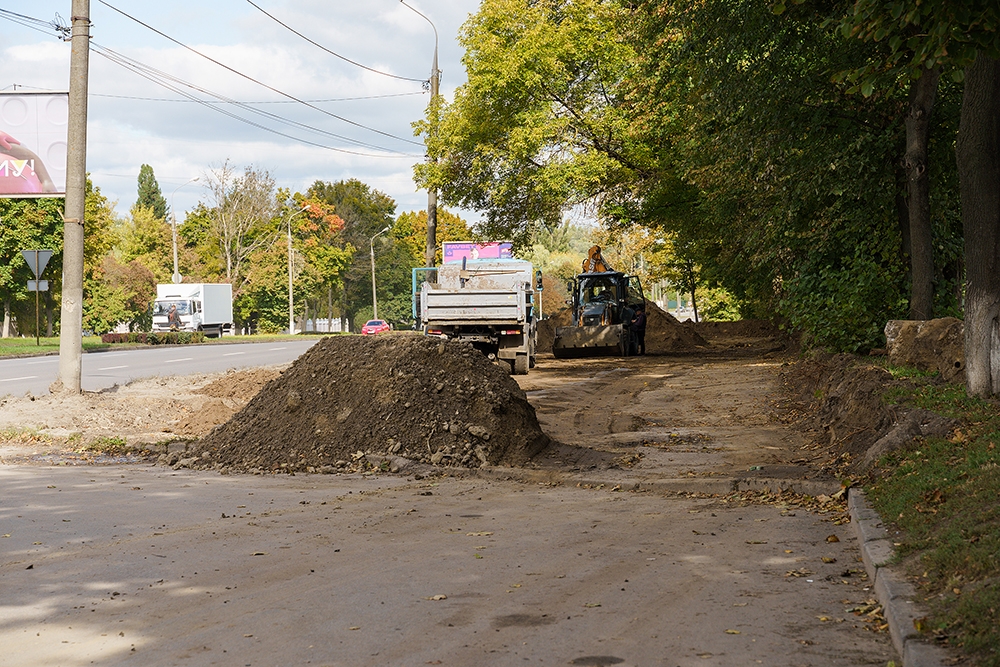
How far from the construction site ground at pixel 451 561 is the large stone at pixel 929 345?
218 cm

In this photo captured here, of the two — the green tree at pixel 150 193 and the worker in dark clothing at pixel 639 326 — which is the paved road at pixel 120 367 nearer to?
the worker in dark clothing at pixel 639 326

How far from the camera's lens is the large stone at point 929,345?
12734 mm

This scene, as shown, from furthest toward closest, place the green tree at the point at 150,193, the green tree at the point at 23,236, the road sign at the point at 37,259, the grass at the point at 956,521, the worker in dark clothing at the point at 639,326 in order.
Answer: the green tree at the point at 150,193 < the green tree at the point at 23,236 < the worker in dark clothing at the point at 639,326 < the road sign at the point at 37,259 < the grass at the point at 956,521

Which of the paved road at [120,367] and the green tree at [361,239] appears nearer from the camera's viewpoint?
the paved road at [120,367]

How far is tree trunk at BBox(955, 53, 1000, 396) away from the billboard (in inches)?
686

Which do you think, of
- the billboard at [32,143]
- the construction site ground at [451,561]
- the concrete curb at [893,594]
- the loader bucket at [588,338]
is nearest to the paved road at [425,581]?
the construction site ground at [451,561]

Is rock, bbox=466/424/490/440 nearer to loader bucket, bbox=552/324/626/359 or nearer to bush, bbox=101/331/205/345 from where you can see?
loader bucket, bbox=552/324/626/359

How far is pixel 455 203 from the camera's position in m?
33.4

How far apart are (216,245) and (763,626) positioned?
77829 millimetres

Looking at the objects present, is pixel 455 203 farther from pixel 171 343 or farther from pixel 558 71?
pixel 171 343

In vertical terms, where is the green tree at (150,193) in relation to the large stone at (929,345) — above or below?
above

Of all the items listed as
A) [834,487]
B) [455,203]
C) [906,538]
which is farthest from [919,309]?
[455,203]

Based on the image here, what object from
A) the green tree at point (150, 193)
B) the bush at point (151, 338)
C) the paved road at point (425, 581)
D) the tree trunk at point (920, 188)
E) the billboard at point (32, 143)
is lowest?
the paved road at point (425, 581)

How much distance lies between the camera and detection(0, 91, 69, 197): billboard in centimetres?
2256
